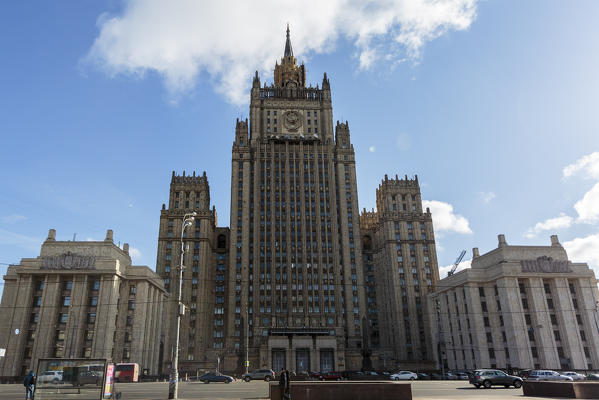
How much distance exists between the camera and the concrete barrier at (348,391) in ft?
89.8

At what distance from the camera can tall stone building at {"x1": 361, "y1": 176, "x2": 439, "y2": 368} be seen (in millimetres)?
116812

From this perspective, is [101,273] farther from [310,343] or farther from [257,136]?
[257,136]

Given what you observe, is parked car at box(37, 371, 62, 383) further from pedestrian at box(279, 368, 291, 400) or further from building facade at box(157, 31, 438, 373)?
building facade at box(157, 31, 438, 373)

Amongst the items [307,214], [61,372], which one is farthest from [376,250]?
[61,372]

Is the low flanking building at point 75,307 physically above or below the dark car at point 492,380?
above

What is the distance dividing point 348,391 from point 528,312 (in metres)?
78.0

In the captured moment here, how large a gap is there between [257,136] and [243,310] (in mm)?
54565

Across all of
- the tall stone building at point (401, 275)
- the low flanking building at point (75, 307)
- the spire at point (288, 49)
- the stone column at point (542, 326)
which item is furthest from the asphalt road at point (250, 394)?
the spire at point (288, 49)

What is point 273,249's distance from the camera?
122438 mm

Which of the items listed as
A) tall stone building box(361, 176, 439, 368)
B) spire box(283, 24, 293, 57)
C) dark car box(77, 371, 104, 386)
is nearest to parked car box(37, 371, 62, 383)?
dark car box(77, 371, 104, 386)

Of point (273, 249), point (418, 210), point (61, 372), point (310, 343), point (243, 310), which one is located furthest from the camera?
point (418, 210)

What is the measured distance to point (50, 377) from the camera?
2812cm

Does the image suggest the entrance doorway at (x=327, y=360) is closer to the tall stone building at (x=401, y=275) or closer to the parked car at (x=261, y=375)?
the tall stone building at (x=401, y=275)

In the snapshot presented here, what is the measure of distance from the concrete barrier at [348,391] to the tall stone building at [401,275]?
88309mm
